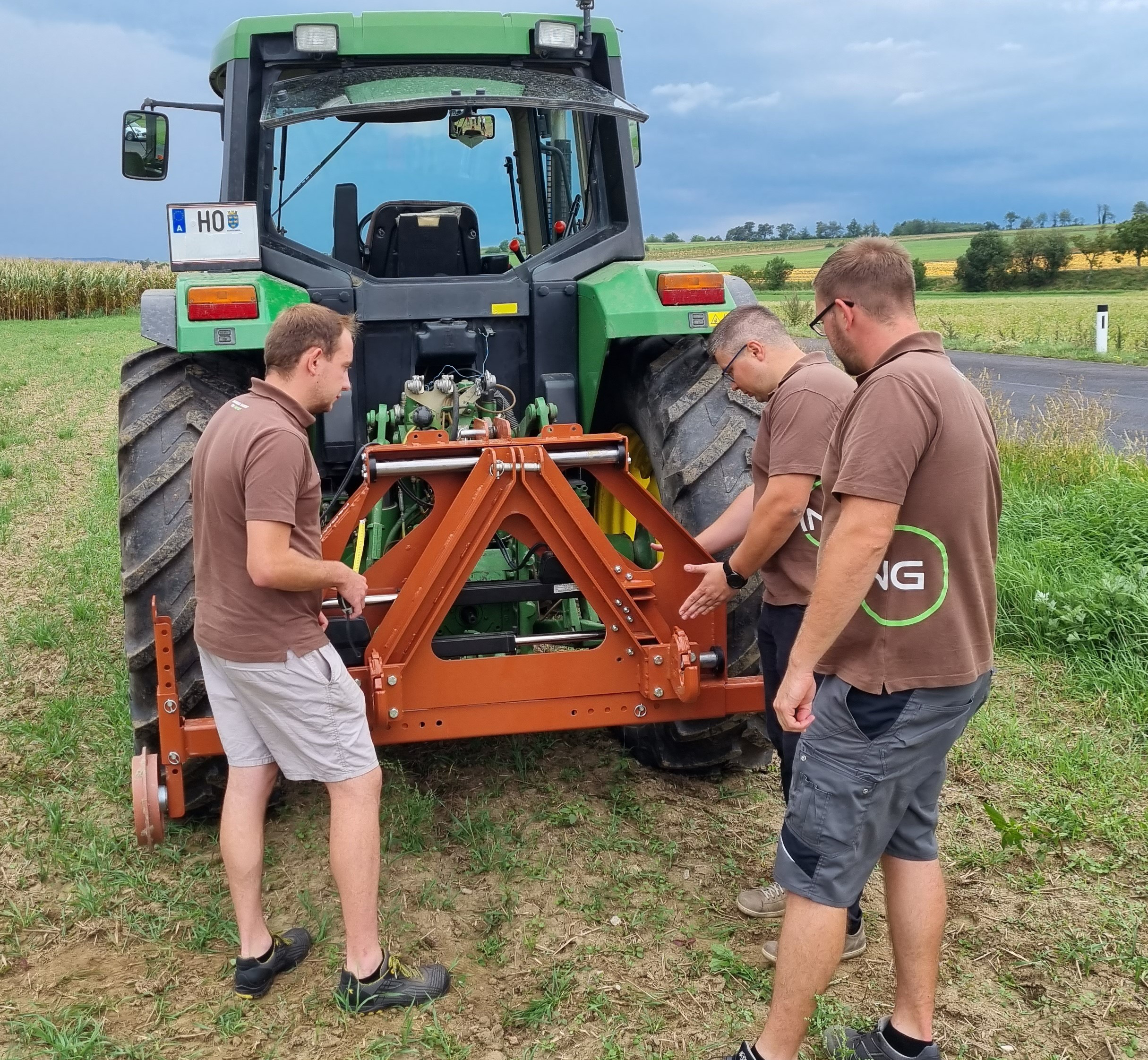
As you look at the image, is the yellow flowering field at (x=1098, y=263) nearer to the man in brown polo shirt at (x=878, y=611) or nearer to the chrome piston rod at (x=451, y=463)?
the chrome piston rod at (x=451, y=463)

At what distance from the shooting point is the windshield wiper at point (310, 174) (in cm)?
426

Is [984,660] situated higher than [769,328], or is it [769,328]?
[769,328]

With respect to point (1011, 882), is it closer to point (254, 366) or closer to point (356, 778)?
point (356, 778)

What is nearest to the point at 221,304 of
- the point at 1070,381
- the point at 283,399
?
the point at 283,399

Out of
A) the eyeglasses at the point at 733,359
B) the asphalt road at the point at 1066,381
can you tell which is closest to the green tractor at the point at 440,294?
the eyeglasses at the point at 733,359

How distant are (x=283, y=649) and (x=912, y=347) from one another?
1.54 m

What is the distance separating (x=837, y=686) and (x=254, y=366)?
8.09 ft

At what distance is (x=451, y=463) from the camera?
2998mm

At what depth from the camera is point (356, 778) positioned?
2717 mm

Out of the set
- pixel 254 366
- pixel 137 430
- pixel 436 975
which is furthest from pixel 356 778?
pixel 254 366

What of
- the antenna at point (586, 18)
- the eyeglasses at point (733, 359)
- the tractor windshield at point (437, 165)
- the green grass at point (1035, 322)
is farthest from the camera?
the green grass at point (1035, 322)

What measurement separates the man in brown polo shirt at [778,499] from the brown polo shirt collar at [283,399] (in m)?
1.11

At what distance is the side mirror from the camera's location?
14.9ft

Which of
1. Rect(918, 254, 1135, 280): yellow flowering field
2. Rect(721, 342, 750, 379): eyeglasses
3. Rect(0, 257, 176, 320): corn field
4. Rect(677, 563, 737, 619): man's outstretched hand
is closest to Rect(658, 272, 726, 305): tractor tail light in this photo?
Rect(721, 342, 750, 379): eyeglasses
